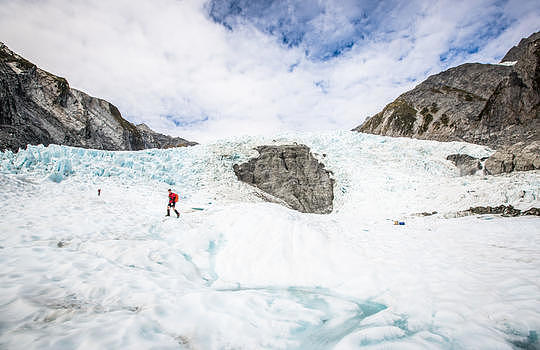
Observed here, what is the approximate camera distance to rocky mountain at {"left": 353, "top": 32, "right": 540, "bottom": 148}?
25797mm

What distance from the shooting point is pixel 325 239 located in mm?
6480

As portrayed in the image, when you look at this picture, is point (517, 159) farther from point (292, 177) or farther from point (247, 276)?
point (247, 276)

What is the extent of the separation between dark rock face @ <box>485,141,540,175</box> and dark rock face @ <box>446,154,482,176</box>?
3431mm

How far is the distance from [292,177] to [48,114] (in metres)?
32.8

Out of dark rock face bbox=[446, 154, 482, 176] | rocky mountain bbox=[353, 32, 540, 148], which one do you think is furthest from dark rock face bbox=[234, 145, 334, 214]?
rocky mountain bbox=[353, 32, 540, 148]

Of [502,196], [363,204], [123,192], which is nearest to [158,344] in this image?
[123,192]

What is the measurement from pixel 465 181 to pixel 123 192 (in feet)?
70.2

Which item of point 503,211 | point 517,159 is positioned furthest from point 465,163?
point 503,211

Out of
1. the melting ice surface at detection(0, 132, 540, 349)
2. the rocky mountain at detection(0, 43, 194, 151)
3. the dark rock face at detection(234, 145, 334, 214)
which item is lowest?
the melting ice surface at detection(0, 132, 540, 349)

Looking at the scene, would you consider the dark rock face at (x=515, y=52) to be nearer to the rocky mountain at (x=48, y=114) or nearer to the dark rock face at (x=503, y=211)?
the dark rock face at (x=503, y=211)

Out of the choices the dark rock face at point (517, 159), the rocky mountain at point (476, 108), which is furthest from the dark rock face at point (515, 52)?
the dark rock face at point (517, 159)

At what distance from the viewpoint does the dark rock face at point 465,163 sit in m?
21.5

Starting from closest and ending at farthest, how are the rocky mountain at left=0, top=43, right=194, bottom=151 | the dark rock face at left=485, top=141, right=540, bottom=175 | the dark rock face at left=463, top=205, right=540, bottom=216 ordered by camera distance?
the dark rock face at left=463, top=205, right=540, bottom=216 < the dark rock face at left=485, top=141, right=540, bottom=175 < the rocky mountain at left=0, top=43, right=194, bottom=151

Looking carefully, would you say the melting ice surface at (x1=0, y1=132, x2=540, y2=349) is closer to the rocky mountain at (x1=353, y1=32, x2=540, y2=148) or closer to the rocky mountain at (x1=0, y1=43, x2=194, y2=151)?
the rocky mountain at (x1=0, y1=43, x2=194, y2=151)
